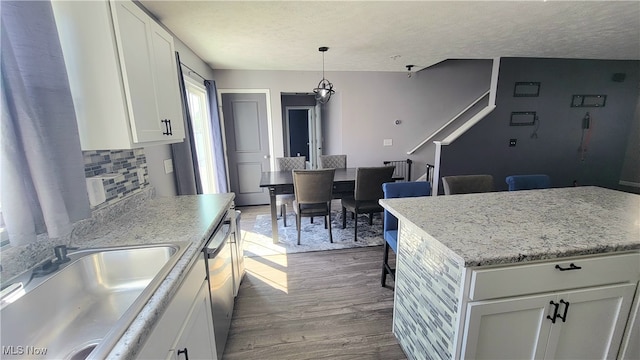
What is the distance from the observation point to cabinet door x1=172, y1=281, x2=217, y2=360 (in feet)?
3.14

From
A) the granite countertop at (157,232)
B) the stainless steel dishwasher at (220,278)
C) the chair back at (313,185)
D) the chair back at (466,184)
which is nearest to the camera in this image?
the granite countertop at (157,232)

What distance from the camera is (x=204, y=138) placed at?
3.80 meters

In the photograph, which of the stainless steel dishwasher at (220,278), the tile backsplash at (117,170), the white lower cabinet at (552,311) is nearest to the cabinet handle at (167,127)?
the tile backsplash at (117,170)

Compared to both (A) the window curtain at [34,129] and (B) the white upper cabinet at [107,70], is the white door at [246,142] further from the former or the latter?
(A) the window curtain at [34,129]

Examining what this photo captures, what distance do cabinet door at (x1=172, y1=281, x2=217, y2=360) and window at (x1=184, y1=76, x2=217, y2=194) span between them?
2.56 metres

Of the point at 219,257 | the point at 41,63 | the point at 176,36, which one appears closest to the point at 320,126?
the point at 176,36

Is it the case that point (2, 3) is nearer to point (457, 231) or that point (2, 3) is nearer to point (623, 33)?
point (457, 231)

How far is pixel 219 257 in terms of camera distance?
1.51 m

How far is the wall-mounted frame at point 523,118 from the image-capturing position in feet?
12.9

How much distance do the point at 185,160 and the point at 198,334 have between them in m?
1.76

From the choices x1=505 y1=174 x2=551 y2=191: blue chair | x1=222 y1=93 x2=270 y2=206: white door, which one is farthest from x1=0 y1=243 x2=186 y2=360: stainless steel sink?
x1=222 y1=93 x2=270 y2=206: white door

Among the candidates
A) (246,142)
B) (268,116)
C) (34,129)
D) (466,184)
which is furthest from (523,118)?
(34,129)

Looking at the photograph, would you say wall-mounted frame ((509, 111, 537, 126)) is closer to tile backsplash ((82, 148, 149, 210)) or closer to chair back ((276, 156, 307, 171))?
chair back ((276, 156, 307, 171))

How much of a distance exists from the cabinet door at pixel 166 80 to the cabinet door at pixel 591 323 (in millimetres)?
2315
